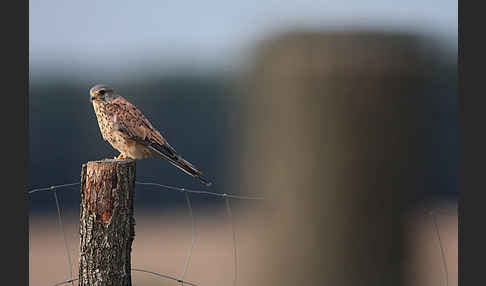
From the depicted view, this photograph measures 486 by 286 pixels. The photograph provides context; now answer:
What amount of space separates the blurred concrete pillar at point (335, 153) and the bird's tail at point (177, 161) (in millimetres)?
1204

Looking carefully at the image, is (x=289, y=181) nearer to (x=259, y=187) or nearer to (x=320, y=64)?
(x=259, y=187)

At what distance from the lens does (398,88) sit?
19.2 ft

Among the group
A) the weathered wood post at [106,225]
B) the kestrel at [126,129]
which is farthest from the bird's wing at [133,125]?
the weathered wood post at [106,225]

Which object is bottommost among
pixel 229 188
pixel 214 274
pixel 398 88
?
pixel 214 274

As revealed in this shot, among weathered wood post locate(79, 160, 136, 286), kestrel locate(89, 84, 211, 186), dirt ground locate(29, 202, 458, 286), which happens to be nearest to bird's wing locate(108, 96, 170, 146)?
kestrel locate(89, 84, 211, 186)

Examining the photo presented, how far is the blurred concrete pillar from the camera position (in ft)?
17.3

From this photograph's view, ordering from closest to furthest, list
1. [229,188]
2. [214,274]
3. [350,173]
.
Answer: [350,173] < [214,274] < [229,188]

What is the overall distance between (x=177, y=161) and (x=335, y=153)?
1.32 meters

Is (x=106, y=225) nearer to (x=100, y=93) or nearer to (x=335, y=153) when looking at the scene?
(x=100, y=93)

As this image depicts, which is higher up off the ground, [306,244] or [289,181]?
[289,181]

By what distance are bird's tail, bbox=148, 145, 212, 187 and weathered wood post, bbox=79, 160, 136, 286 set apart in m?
0.88

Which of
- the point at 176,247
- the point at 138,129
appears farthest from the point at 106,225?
the point at 176,247

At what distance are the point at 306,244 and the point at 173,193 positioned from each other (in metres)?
11.2

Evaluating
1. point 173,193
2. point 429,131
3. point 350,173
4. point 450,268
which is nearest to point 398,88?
point 429,131
